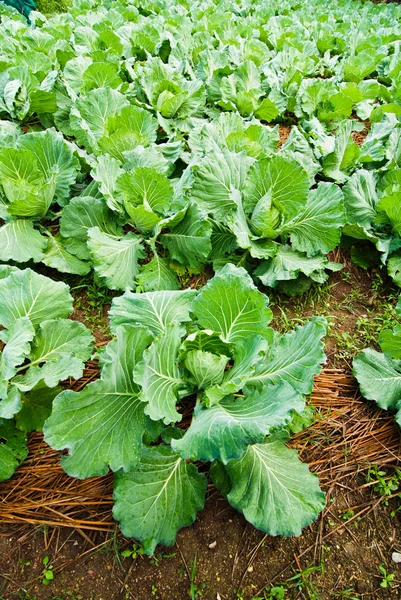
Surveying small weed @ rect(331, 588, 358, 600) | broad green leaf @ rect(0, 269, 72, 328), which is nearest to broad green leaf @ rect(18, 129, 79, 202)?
broad green leaf @ rect(0, 269, 72, 328)

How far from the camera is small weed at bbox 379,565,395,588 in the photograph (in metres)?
1.73

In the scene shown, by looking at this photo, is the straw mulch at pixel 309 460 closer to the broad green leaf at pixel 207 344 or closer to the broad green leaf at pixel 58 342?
the broad green leaf at pixel 58 342

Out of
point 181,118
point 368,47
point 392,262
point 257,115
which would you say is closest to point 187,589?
point 392,262

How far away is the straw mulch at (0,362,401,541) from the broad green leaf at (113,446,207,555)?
0.21 meters

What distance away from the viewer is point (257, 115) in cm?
427

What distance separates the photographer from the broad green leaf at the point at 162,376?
1.64 meters

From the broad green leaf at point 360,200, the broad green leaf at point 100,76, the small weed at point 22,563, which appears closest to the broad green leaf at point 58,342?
the small weed at point 22,563

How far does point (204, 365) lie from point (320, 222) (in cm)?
139

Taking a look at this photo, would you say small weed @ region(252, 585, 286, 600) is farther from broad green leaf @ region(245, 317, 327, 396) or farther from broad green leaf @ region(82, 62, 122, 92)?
broad green leaf @ region(82, 62, 122, 92)

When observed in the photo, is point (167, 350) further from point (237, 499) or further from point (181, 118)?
point (181, 118)

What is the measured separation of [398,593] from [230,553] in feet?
2.34

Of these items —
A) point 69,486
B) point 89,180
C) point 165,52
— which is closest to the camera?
point 69,486

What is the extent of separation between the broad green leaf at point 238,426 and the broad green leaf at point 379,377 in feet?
2.64

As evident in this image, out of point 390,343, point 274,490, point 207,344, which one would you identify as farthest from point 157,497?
point 390,343
